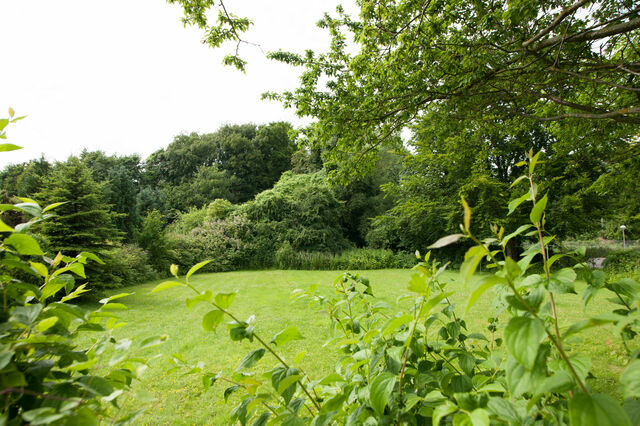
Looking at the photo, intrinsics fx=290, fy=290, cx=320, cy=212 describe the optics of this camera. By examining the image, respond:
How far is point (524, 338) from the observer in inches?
18.6

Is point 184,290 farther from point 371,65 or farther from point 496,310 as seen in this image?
point 496,310

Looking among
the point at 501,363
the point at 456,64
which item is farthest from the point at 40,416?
the point at 456,64

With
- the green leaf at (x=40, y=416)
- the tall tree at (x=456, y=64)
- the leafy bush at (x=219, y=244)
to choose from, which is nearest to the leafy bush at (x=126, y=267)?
the leafy bush at (x=219, y=244)

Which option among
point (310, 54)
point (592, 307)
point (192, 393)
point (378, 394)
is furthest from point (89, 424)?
point (592, 307)

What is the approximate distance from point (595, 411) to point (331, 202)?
1559 centimetres

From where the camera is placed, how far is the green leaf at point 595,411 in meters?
0.40

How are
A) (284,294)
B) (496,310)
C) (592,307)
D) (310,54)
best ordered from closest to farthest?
(496,310), (310,54), (592,307), (284,294)

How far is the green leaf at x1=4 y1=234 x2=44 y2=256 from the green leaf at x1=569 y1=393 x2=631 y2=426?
1.04 metres

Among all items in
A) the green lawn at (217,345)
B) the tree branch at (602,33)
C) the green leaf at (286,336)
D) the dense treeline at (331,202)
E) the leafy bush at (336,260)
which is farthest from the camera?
the leafy bush at (336,260)

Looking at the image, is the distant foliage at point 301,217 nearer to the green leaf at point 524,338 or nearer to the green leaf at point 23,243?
the green leaf at point 23,243

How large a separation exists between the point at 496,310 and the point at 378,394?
0.48 m

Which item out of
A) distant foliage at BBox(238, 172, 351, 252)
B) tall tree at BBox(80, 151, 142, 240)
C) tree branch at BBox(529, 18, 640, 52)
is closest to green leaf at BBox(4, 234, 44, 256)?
tree branch at BBox(529, 18, 640, 52)

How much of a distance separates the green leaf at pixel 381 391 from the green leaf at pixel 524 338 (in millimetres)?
319

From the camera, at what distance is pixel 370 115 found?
3.69 m
